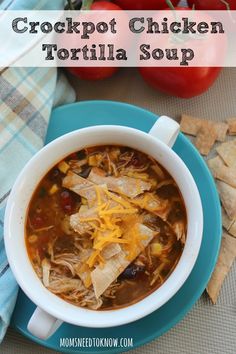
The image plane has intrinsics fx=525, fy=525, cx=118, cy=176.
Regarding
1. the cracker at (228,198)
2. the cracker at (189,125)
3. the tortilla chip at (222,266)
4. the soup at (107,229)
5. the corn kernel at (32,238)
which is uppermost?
the corn kernel at (32,238)

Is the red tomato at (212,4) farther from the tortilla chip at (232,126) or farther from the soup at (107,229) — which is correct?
the soup at (107,229)

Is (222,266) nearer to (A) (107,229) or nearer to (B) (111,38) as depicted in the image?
(A) (107,229)

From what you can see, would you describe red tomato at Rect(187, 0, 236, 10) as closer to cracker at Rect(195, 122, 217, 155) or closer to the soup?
cracker at Rect(195, 122, 217, 155)

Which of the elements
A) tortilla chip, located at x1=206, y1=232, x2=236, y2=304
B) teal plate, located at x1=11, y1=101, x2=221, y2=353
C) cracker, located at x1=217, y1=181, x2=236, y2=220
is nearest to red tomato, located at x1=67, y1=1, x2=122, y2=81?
teal plate, located at x1=11, y1=101, x2=221, y2=353

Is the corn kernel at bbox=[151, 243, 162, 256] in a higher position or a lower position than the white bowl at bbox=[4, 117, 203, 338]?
lower

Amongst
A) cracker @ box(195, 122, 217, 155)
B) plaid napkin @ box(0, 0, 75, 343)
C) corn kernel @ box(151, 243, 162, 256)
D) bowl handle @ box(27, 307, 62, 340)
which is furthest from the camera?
cracker @ box(195, 122, 217, 155)

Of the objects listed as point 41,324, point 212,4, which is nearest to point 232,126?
point 212,4

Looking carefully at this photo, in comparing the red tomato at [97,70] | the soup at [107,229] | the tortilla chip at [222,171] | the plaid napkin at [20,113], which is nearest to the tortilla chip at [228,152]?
the tortilla chip at [222,171]

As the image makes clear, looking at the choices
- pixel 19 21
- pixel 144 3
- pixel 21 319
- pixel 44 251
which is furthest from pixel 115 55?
pixel 21 319
